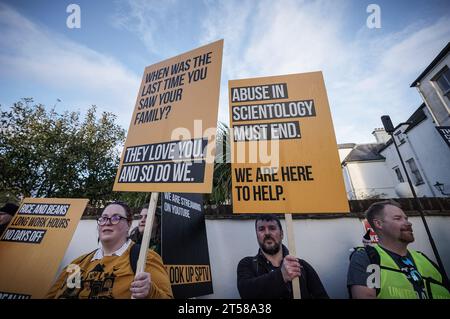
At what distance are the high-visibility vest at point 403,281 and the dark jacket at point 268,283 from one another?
68 centimetres

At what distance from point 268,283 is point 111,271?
1.76 m

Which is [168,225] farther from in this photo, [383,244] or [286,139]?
[383,244]

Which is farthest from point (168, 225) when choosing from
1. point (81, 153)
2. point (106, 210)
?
point (81, 153)

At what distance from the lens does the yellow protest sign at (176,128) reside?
1905 mm

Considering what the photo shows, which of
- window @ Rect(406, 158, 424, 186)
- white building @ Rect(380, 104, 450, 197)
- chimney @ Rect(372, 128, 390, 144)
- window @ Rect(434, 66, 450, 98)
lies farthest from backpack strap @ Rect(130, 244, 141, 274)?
chimney @ Rect(372, 128, 390, 144)

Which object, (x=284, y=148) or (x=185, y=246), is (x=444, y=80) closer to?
(x=284, y=148)

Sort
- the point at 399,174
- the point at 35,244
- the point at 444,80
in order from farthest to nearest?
the point at 399,174 < the point at 444,80 < the point at 35,244

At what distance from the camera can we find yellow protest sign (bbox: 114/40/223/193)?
6.25ft

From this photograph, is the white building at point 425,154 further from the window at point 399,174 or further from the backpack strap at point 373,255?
the backpack strap at point 373,255

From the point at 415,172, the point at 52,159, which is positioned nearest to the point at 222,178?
the point at 52,159

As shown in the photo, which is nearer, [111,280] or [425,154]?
[111,280]

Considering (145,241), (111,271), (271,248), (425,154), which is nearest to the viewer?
(145,241)

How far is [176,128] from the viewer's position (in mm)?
2137
